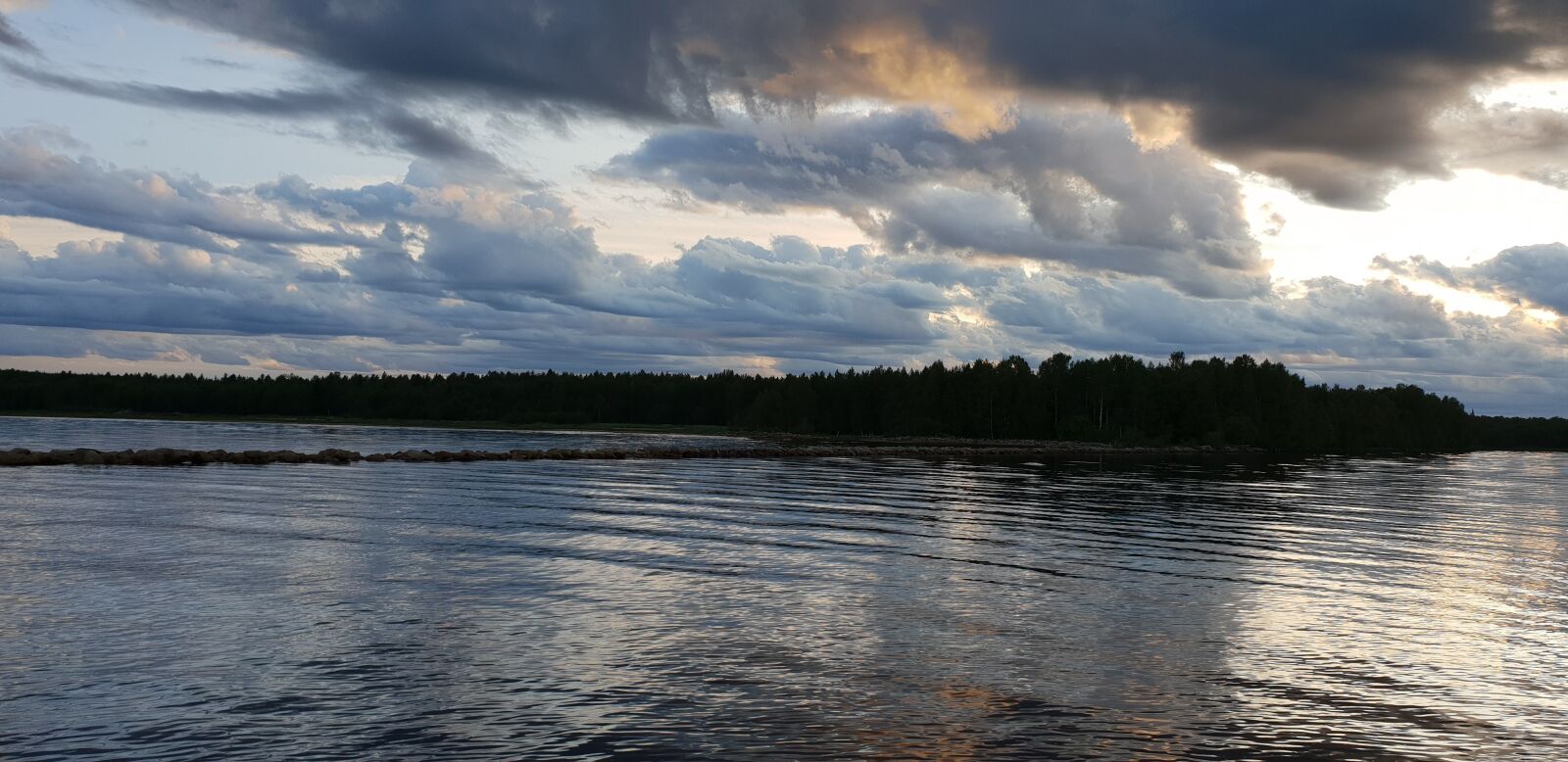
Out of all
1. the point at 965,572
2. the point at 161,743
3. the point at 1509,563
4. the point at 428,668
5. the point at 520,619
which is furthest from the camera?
the point at 1509,563

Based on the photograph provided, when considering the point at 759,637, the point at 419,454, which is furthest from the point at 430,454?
the point at 759,637

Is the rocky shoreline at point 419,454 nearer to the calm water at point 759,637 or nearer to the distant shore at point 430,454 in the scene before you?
the distant shore at point 430,454

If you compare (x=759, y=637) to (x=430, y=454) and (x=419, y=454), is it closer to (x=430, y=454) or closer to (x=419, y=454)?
(x=430, y=454)

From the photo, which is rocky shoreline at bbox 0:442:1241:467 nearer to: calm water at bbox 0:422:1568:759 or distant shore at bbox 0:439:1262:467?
distant shore at bbox 0:439:1262:467

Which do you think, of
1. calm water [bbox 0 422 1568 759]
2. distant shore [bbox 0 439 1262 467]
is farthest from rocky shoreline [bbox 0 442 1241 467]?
calm water [bbox 0 422 1568 759]

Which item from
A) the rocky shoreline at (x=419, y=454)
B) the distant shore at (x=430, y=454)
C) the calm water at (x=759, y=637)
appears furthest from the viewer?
the distant shore at (x=430, y=454)

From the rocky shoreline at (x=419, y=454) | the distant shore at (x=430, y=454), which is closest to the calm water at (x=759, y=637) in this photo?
the rocky shoreline at (x=419, y=454)

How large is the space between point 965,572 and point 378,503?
31.1m

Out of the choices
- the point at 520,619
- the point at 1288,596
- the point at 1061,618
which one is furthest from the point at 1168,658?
the point at 520,619

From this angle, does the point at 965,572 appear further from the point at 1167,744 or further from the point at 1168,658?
the point at 1167,744

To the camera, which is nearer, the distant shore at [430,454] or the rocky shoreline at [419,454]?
the rocky shoreline at [419,454]

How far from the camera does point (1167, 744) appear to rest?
45.5 ft

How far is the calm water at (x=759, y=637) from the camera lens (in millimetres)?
14125

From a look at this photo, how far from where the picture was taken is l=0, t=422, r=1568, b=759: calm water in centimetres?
1412
